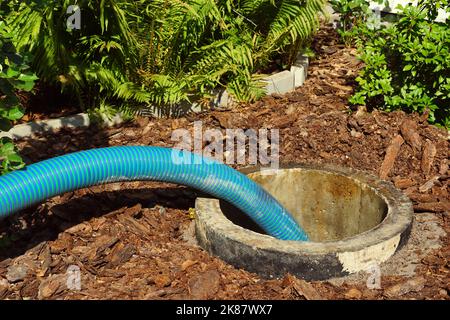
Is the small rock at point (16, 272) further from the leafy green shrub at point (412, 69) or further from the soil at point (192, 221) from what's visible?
the leafy green shrub at point (412, 69)

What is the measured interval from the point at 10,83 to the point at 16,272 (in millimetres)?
1186

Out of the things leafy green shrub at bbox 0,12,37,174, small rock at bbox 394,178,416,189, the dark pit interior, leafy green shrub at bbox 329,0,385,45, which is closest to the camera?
leafy green shrub at bbox 0,12,37,174

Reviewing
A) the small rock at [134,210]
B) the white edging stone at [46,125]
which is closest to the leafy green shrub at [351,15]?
the white edging stone at [46,125]

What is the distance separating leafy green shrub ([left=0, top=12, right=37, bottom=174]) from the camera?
4.16m

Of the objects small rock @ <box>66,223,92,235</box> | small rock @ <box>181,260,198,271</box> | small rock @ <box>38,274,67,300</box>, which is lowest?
small rock @ <box>38,274,67,300</box>

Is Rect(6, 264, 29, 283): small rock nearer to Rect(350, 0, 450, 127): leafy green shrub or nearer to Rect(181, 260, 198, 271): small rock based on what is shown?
Rect(181, 260, 198, 271): small rock

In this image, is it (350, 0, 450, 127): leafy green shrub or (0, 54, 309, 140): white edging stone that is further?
(0, 54, 309, 140): white edging stone

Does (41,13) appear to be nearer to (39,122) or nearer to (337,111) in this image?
(39,122)

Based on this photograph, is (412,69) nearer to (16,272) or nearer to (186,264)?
(186,264)

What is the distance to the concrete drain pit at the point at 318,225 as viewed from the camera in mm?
4410

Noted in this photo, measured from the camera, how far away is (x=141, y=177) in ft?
15.2

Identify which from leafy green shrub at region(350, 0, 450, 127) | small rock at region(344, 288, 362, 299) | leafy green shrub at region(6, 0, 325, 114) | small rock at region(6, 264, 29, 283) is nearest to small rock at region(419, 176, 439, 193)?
leafy green shrub at region(350, 0, 450, 127)

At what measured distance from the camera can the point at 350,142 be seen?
5879mm

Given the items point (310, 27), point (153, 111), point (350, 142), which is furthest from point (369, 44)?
point (153, 111)
